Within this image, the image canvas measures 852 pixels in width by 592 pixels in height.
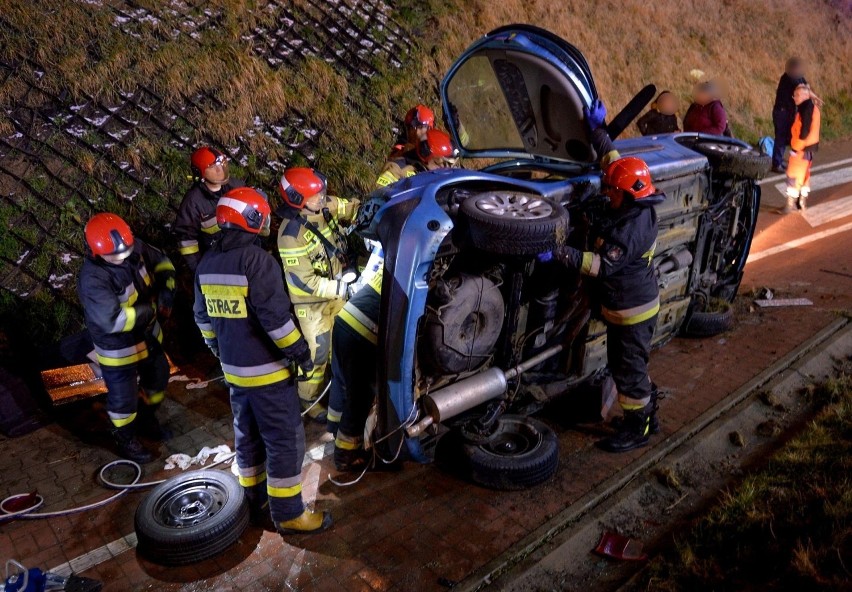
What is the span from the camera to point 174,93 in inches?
299

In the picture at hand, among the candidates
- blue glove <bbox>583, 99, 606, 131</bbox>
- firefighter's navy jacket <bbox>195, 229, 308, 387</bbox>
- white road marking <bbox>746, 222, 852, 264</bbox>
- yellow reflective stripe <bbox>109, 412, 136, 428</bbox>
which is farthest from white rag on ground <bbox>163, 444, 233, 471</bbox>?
white road marking <bbox>746, 222, 852, 264</bbox>

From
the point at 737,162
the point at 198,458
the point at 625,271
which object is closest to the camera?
the point at 625,271

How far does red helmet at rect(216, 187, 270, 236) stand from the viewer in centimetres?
355

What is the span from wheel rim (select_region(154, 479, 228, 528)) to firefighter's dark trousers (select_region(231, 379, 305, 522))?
316 mm

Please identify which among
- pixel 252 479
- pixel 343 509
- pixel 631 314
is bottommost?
pixel 343 509

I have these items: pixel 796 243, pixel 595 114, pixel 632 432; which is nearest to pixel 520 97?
pixel 595 114

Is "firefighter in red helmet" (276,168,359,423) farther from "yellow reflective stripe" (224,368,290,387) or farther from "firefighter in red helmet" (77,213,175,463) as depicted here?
"firefighter in red helmet" (77,213,175,463)

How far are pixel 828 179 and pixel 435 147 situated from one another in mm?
9689

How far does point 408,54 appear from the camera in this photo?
33.7ft

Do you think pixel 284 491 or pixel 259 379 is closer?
pixel 259 379

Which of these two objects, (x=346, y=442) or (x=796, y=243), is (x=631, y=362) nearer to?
(x=346, y=442)

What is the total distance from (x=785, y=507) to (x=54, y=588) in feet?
13.5

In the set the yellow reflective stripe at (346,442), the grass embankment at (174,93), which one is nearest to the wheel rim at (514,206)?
the yellow reflective stripe at (346,442)

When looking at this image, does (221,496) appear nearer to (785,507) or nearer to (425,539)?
(425,539)
